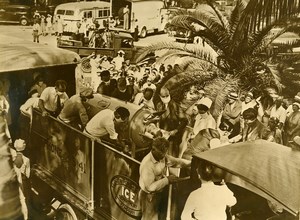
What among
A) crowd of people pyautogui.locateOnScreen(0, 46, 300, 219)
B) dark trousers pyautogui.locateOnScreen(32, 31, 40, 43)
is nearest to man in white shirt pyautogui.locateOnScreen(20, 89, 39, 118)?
crowd of people pyautogui.locateOnScreen(0, 46, 300, 219)

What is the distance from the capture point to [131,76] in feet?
7.70

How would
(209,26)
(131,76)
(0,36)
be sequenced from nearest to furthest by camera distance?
(209,26) → (131,76) → (0,36)

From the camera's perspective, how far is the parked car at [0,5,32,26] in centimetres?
251

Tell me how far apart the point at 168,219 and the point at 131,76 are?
66cm

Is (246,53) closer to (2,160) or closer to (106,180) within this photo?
(106,180)

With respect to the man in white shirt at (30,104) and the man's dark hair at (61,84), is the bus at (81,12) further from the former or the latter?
the man in white shirt at (30,104)

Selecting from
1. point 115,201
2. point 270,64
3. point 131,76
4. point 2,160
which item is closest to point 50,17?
point 131,76

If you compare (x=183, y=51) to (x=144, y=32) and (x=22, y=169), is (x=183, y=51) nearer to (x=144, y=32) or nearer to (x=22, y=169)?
(x=144, y=32)

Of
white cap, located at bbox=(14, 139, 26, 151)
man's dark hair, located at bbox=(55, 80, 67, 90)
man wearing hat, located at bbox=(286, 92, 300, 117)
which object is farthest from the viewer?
white cap, located at bbox=(14, 139, 26, 151)

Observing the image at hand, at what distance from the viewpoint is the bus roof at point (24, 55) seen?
8.34ft

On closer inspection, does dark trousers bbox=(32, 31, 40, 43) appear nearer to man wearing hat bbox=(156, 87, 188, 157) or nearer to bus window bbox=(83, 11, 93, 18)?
bus window bbox=(83, 11, 93, 18)

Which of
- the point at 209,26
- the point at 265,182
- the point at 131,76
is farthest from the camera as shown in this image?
the point at 131,76

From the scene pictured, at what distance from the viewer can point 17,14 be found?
2520mm

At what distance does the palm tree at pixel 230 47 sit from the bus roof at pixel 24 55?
58 cm
